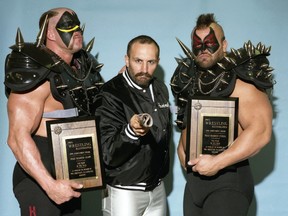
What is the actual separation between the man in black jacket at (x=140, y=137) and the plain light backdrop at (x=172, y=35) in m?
0.61

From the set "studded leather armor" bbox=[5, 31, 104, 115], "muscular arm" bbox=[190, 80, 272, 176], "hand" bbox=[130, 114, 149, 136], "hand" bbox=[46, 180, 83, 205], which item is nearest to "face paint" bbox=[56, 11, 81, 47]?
"studded leather armor" bbox=[5, 31, 104, 115]

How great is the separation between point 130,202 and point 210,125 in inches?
19.7

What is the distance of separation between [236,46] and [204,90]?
0.78m

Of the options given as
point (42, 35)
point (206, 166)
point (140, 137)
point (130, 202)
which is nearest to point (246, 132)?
point (206, 166)

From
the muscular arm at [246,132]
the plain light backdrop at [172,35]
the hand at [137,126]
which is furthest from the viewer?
the plain light backdrop at [172,35]

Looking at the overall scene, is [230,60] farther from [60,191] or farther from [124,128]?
[60,191]

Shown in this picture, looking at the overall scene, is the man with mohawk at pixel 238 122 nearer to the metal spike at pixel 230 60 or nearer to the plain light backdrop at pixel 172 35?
the metal spike at pixel 230 60

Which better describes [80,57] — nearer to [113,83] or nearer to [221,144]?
[113,83]

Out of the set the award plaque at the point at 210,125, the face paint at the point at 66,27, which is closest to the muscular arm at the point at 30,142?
the face paint at the point at 66,27

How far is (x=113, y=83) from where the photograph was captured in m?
2.42

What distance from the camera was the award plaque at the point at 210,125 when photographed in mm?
2219

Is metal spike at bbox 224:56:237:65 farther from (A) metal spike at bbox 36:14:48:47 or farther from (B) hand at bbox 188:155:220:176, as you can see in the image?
(A) metal spike at bbox 36:14:48:47

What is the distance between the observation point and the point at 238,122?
229cm

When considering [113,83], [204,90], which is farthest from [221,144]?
[113,83]
